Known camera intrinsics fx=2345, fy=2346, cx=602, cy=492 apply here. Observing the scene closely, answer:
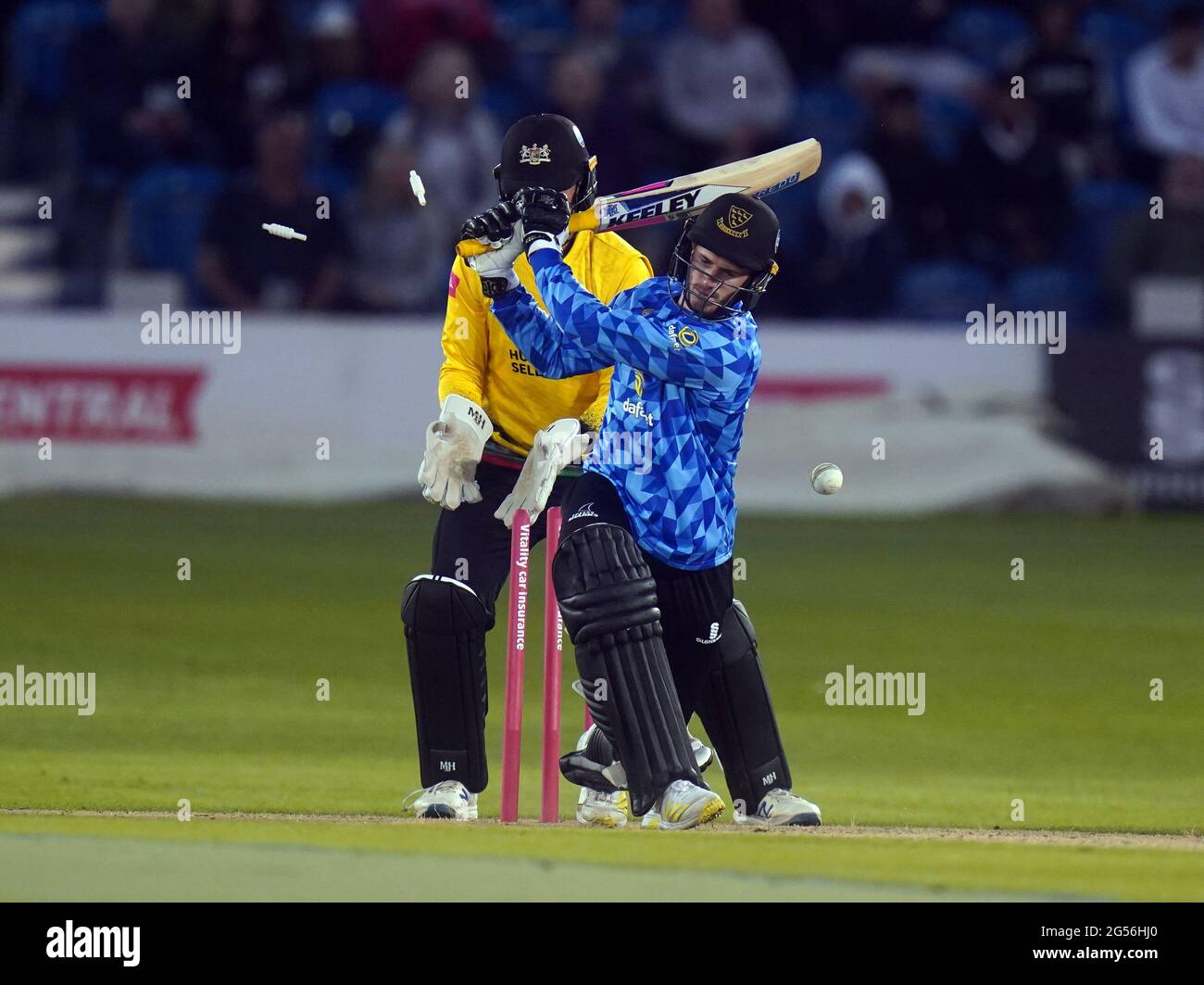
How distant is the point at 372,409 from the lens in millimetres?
17219

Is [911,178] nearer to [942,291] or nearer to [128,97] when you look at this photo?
[942,291]

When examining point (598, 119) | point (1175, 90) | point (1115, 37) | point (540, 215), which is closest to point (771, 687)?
point (540, 215)

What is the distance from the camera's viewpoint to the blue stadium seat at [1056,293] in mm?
18875

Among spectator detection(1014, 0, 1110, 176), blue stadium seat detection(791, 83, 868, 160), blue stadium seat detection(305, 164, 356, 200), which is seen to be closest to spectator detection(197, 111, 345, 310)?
blue stadium seat detection(305, 164, 356, 200)

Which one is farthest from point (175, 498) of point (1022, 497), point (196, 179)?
point (1022, 497)

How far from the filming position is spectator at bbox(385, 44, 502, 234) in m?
18.1

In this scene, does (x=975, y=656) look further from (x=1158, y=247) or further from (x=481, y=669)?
(x=1158, y=247)

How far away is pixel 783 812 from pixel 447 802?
109cm

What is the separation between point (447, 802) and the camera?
25.2ft

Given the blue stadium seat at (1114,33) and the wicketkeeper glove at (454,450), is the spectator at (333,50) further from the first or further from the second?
the wicketkeeper glove at (454,450)

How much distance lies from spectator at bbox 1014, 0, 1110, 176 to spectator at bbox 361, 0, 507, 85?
14.5 feet

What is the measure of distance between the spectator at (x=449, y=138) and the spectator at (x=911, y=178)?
10.2 feet

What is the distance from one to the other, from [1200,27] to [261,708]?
1252cm

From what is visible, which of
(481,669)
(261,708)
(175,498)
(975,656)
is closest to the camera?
(481,669)
